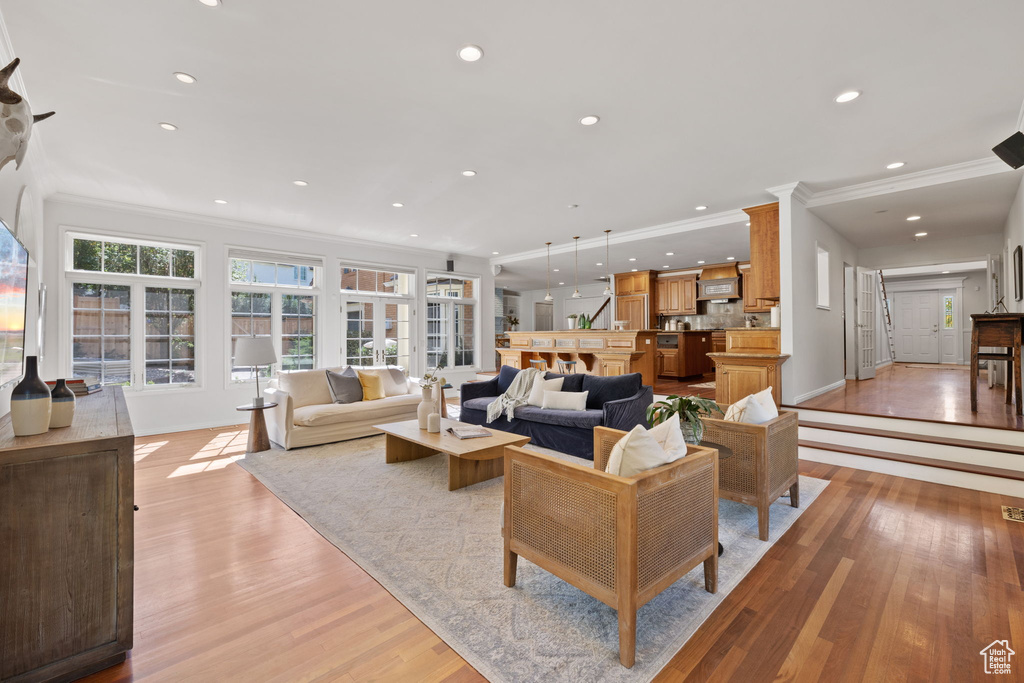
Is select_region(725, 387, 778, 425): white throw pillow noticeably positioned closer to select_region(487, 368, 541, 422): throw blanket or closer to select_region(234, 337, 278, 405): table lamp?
select_region(487, 368, 541, 422): throw blanket

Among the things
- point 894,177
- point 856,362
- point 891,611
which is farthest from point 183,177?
point 856,362

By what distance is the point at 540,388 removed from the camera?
482cm

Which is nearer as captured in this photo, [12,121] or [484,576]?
[12,121]

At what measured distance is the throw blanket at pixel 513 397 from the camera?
4738mm

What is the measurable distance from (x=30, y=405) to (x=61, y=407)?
179 millimetres

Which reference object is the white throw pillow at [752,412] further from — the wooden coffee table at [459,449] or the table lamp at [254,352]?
the table lamp at [254,352]

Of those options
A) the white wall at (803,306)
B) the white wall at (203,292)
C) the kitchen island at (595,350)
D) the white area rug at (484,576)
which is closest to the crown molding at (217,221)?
the white wall at (203,292)

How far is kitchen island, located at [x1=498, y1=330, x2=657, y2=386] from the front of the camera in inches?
256

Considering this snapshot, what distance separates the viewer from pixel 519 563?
2373mm

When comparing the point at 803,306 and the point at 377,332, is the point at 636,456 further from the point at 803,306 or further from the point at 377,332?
the point at 377,332

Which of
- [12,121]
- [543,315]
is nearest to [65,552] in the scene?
[12,121]

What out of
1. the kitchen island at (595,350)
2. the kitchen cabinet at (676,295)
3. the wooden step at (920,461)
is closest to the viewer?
the wooden step at (920,461)

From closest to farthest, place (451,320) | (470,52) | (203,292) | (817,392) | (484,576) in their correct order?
(484,576), (470,52), (817,392), (203,292), (451,320)

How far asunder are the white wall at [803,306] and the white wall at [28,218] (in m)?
6.33
